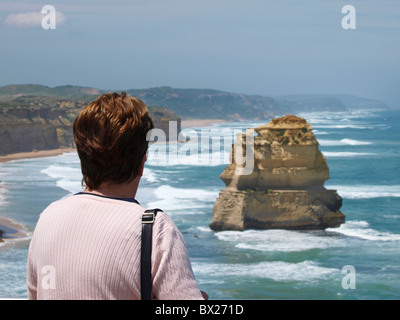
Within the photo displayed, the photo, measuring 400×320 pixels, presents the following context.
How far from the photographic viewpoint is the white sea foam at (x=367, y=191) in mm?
46281

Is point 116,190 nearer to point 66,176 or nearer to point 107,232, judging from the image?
point 107,232

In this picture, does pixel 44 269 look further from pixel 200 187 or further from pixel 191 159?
pixel 191 159

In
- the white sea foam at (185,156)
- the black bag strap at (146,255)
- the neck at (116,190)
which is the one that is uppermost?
the neck at (116,190)

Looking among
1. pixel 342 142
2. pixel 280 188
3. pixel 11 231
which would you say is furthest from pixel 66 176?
pixel 342 142

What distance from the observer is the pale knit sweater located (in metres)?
2.55

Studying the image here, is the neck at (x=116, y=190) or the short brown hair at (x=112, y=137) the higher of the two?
the short brown hair at (x=112, y=137)

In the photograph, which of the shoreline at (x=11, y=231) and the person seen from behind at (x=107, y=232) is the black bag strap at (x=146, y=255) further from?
the shoreline at (x=11, y=231)

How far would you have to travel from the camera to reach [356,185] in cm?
5341

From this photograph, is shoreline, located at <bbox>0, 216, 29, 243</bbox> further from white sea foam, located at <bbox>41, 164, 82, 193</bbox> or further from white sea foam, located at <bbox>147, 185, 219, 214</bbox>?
white sea foam, located at <bbox>41, 164, 82, 193</bbox>

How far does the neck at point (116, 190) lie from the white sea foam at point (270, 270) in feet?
69.3

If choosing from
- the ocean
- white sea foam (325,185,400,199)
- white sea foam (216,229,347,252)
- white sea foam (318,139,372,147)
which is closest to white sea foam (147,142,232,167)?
the ocean

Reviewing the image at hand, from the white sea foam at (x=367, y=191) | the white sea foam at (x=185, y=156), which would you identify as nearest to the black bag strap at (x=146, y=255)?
the white sea foam at (x=367, y=191)
